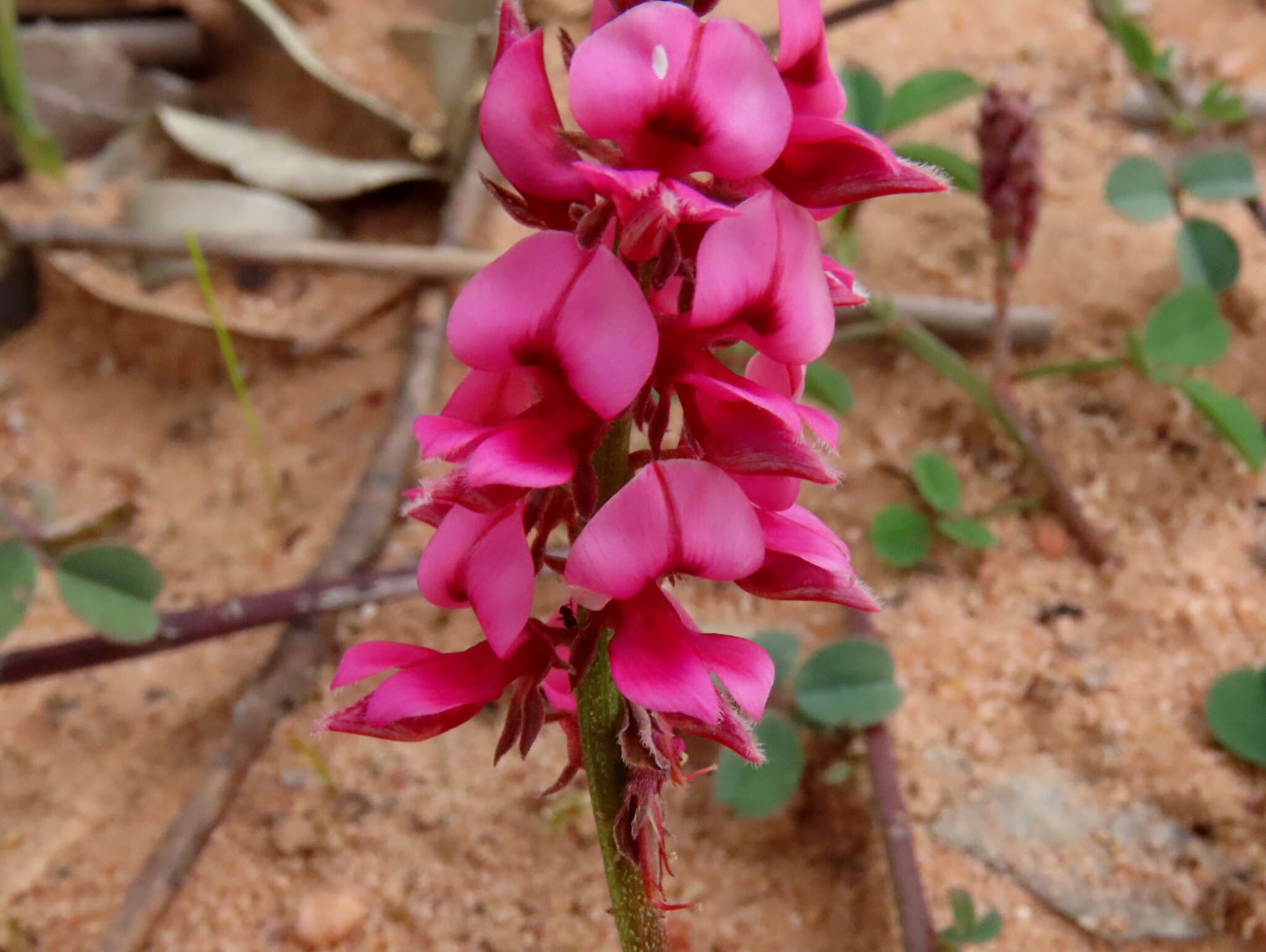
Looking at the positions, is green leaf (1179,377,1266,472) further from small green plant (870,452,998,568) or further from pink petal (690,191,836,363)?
pink petal (690,191,836,363)

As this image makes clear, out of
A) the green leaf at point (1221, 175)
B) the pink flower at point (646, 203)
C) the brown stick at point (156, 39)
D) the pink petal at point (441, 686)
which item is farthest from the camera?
the brown stick at point (156, 39)

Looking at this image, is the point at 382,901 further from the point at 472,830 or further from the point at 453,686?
the point at 453,686

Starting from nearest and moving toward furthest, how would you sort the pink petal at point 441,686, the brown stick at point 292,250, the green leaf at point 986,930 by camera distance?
1. the pink petal at point 441,686
2. the green leaf at point 986,930
3. the brown stick at point 292,250

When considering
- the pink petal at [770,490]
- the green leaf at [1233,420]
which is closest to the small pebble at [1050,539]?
the green leaf at [1233,420]

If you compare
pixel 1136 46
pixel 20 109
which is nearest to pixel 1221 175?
pixel 1136 46

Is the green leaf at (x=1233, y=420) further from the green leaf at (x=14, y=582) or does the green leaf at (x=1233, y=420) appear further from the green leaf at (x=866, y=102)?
the green leaf at (x=14, y=582)

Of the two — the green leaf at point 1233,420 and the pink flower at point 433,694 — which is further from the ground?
the pink flower at point 433,694

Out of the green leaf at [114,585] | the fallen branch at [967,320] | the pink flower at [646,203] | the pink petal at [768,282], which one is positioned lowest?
the green leaf at [114,585]

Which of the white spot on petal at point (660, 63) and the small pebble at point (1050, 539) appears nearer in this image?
the white spot on petal at point (660, 63)
